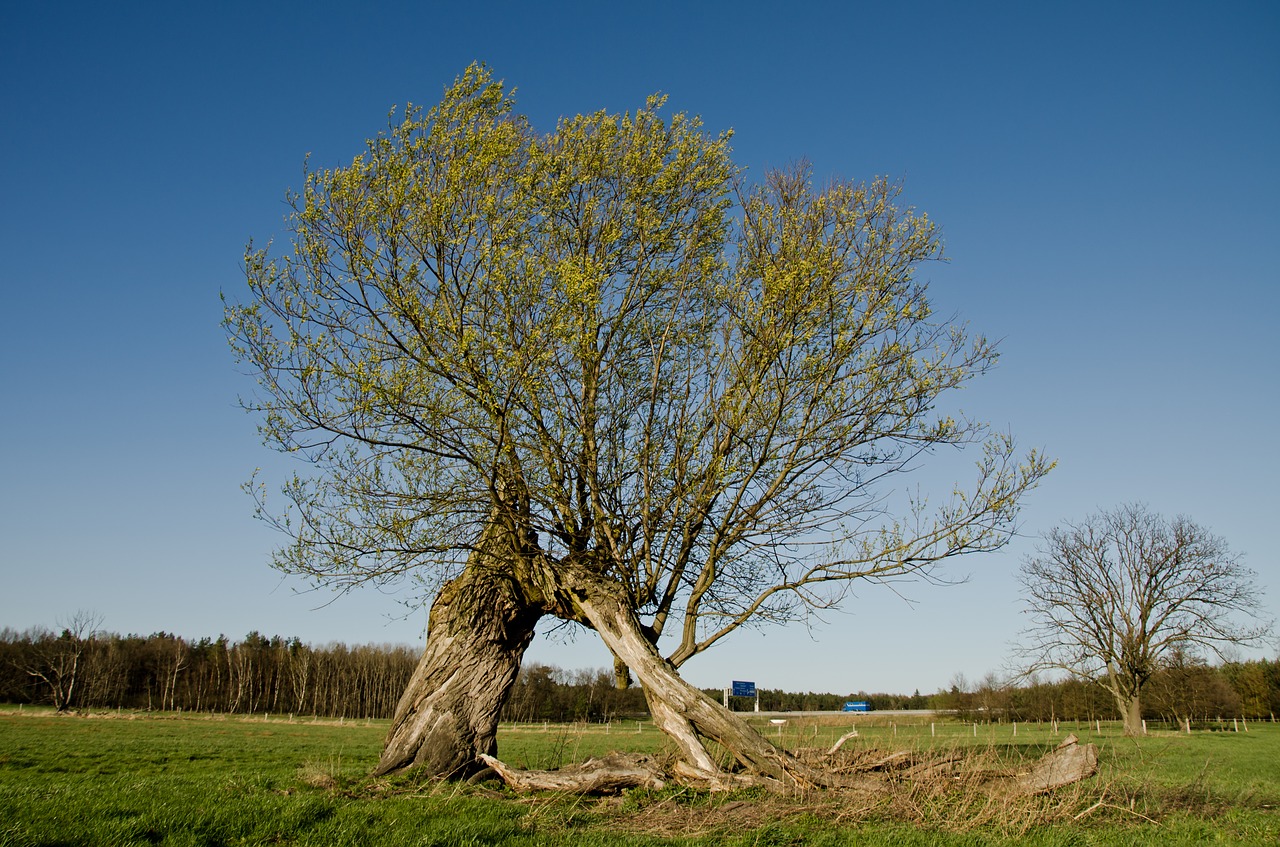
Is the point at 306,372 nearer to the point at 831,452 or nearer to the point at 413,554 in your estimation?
the point at 413,554

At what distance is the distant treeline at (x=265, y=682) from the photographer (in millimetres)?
71375

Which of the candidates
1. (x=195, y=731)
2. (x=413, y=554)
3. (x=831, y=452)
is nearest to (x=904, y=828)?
(x=831, y=452)

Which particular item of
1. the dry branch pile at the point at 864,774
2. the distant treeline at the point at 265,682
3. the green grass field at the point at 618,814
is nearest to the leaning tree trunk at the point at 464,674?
the green grass field at the point at 618,814

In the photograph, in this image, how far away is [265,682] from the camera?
106 m

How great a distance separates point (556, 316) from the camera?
11.6 meters

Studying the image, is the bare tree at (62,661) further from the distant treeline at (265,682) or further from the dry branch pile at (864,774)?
the dry branch pile at (864,774)

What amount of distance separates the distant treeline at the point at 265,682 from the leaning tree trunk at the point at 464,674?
57.4 metres

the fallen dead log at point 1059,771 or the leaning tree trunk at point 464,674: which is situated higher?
the leaning tree trunk at point 464,674

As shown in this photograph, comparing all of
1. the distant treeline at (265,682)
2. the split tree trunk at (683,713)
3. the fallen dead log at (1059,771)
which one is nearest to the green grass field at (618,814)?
the fallen dead log at (1059,771)

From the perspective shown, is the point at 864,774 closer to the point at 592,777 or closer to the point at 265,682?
the point at 592,777

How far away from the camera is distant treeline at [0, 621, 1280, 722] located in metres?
71.4

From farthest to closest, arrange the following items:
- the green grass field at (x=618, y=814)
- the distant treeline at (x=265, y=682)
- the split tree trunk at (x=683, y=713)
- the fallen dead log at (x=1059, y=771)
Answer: the distant treeline at (x=265, y=682)
the split tree trunk at (x=683, y=713)
the fallen dead log at (x=1059, y=771)
the green grass field at (x=618, y=814)

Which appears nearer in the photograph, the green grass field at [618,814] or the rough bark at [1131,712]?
the green grass field at [618,814]

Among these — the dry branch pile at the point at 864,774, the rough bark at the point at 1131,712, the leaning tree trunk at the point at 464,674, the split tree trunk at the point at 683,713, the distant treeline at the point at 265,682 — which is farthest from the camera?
the distant treeline at the point at 265,682
